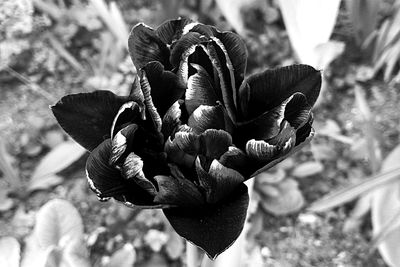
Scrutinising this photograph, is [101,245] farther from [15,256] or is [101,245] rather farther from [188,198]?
[188,198]

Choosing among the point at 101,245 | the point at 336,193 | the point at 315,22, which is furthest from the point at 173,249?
the point at 315,22

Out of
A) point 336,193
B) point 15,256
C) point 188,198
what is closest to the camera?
point 188,198

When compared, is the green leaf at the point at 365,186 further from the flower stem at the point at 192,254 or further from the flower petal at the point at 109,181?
the flower petal at the point at 109,181

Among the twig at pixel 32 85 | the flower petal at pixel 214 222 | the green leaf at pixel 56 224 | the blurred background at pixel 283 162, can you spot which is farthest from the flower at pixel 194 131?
the twig at pixel 32 85

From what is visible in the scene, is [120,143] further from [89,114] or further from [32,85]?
[32,85]

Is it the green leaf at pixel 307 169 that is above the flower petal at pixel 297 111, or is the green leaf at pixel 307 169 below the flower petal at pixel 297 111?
below

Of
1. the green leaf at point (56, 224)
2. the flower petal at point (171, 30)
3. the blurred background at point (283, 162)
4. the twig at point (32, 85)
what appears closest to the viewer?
the flower petal at point (171, 30)

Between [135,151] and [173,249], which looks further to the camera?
[173,249]
